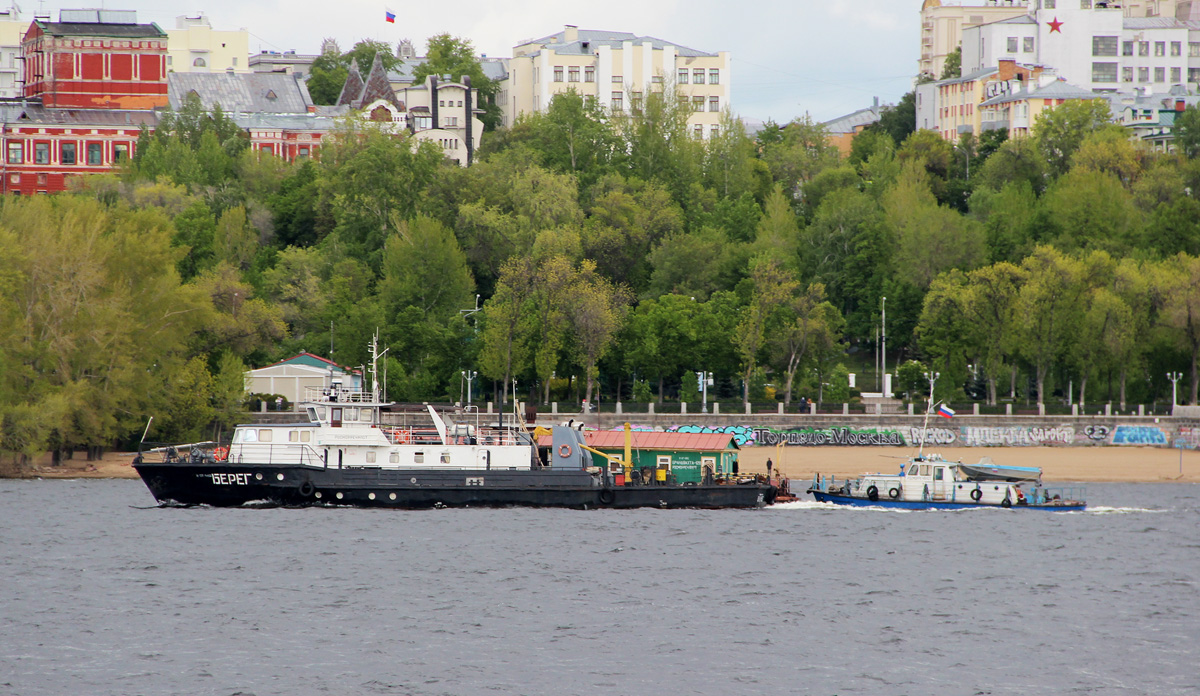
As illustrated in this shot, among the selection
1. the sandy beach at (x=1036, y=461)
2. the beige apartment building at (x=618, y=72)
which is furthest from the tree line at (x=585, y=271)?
the beige apartment building at (x=618, y=72)

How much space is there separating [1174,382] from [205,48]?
396 feet

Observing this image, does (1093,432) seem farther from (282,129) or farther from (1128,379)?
(282,129)

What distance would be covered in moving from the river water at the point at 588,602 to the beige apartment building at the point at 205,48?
385 ft

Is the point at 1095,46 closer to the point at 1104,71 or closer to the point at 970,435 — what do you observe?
the point at 1104,71

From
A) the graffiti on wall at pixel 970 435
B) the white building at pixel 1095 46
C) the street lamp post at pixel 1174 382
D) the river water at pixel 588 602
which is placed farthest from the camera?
the white building at pixel 1095 46

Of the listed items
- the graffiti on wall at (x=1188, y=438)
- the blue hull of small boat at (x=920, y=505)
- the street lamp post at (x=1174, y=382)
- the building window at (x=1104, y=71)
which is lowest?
the blue hull of small boat at (x=920, y=505)

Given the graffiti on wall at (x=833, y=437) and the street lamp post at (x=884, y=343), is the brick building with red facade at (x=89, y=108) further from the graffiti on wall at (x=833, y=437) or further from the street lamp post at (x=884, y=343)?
the graffiti on wall at (x=833, y=437)

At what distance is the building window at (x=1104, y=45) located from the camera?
172 m

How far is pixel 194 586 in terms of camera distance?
46.2 meters

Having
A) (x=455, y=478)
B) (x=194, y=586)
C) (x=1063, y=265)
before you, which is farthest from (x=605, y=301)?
(x=194, y=586)

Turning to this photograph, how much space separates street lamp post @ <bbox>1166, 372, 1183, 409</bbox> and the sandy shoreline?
4546 mm

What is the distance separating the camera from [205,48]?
176375mm

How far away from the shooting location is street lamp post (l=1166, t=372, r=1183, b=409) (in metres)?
98.1

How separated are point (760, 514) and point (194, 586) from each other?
91.6 ft
